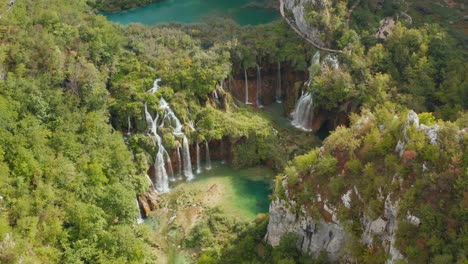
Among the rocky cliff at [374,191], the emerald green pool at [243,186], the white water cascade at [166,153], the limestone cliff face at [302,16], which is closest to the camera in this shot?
the rocky cliff at [374,191]

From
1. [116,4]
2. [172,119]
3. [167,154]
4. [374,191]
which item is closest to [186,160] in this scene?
[167,154]

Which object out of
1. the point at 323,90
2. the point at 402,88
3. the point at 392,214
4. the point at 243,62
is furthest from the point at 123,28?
the point at 392,214

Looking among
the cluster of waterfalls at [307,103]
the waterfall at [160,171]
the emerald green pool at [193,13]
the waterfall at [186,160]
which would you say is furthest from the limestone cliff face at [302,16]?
the waterfall at [160,171]

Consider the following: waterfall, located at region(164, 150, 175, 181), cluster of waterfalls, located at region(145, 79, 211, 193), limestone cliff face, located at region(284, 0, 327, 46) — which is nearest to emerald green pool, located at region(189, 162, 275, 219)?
cluster of waterfalls, located at region(145, 79, 211, 193)

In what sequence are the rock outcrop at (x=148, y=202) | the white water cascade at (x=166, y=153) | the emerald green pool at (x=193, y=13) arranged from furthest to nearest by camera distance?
1. the emerald green pool at (x=193, y=13)
2. the white water cascade at (x=166, y=153)
3. the rock outcrop at (x=148, y=202)

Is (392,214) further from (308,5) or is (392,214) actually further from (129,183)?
(308,5)

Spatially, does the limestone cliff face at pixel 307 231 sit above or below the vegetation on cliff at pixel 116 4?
below

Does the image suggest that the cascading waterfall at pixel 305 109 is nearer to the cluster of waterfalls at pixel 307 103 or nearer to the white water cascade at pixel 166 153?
the cluster of waterfalls at pixel 307 103
